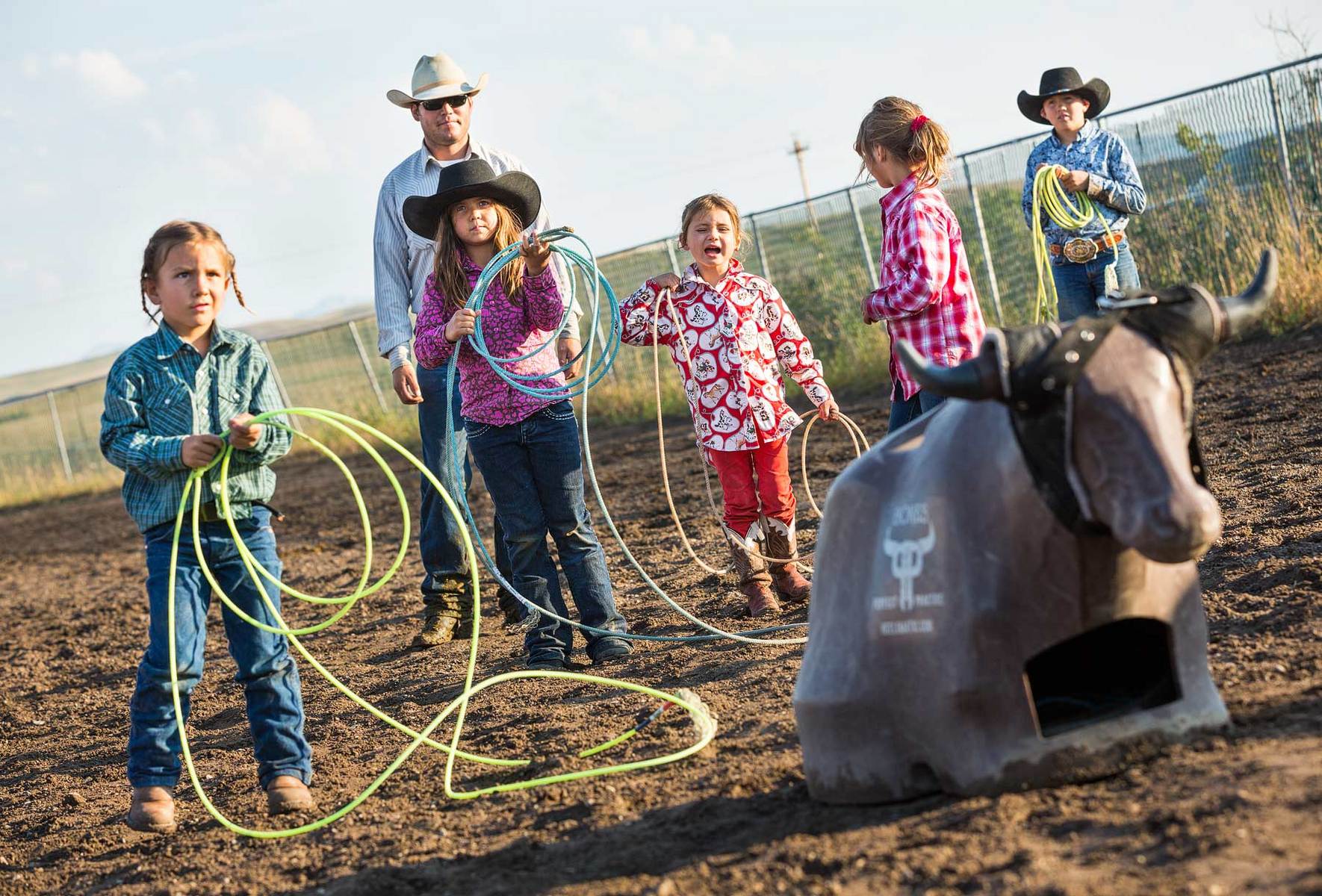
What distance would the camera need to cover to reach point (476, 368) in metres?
5.37

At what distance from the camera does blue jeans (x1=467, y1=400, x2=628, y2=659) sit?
5.34 metres

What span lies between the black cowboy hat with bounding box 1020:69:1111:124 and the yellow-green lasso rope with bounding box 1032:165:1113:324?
71cm

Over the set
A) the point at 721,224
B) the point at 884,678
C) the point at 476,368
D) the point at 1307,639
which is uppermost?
the point at 721,224

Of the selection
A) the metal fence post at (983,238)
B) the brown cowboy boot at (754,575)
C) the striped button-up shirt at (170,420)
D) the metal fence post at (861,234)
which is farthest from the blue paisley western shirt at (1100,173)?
the metal fence post at (861,234)

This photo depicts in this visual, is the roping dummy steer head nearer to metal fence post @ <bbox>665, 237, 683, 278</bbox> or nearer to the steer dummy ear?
the steer dummy ear

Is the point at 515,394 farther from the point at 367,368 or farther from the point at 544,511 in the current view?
the point at 367,368

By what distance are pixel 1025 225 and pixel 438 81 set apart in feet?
30.7

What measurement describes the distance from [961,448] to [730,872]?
1.07m

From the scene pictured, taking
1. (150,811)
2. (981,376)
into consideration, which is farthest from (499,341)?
(981,376)

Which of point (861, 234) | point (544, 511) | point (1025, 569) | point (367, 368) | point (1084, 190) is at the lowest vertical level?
point (1025, 569)

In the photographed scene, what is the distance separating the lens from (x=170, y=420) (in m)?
4.17

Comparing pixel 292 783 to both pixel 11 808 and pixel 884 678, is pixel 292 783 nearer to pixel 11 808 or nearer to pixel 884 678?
pixel 11 808

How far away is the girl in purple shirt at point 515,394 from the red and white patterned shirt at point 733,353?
46 cm

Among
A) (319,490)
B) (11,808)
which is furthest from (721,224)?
(319,490)
